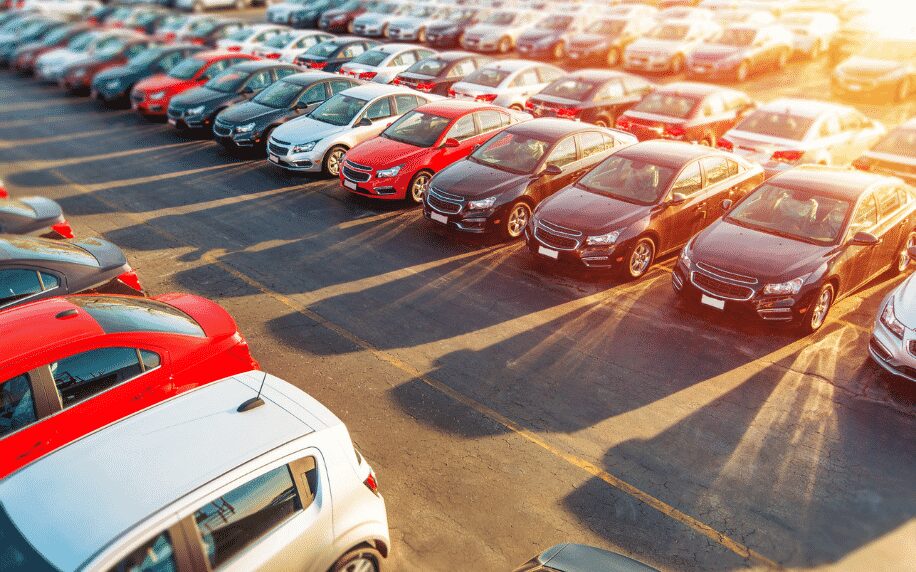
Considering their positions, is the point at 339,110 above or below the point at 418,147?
above

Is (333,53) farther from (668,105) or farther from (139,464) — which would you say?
(139,464)

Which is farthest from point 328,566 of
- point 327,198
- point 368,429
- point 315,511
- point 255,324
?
point 327,198

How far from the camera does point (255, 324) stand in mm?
9180

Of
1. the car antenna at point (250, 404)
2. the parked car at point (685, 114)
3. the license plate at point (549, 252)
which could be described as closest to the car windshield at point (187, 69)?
the parked car at point (685, 114)

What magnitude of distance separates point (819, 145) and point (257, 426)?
41.2 feet

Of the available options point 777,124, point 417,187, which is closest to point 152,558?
point 417,187

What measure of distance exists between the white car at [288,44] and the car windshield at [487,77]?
7628 millimetres

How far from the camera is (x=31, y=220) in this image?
9.89m

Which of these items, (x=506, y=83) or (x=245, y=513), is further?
(x=506, y=83)

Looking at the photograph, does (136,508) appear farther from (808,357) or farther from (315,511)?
(808,357)

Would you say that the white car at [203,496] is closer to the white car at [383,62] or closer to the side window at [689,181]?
the side window at [689,181]

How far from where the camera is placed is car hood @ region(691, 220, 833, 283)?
8812 millimetres

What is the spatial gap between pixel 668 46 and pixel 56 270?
21.9 m

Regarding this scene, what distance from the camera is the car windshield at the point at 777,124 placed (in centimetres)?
1373
